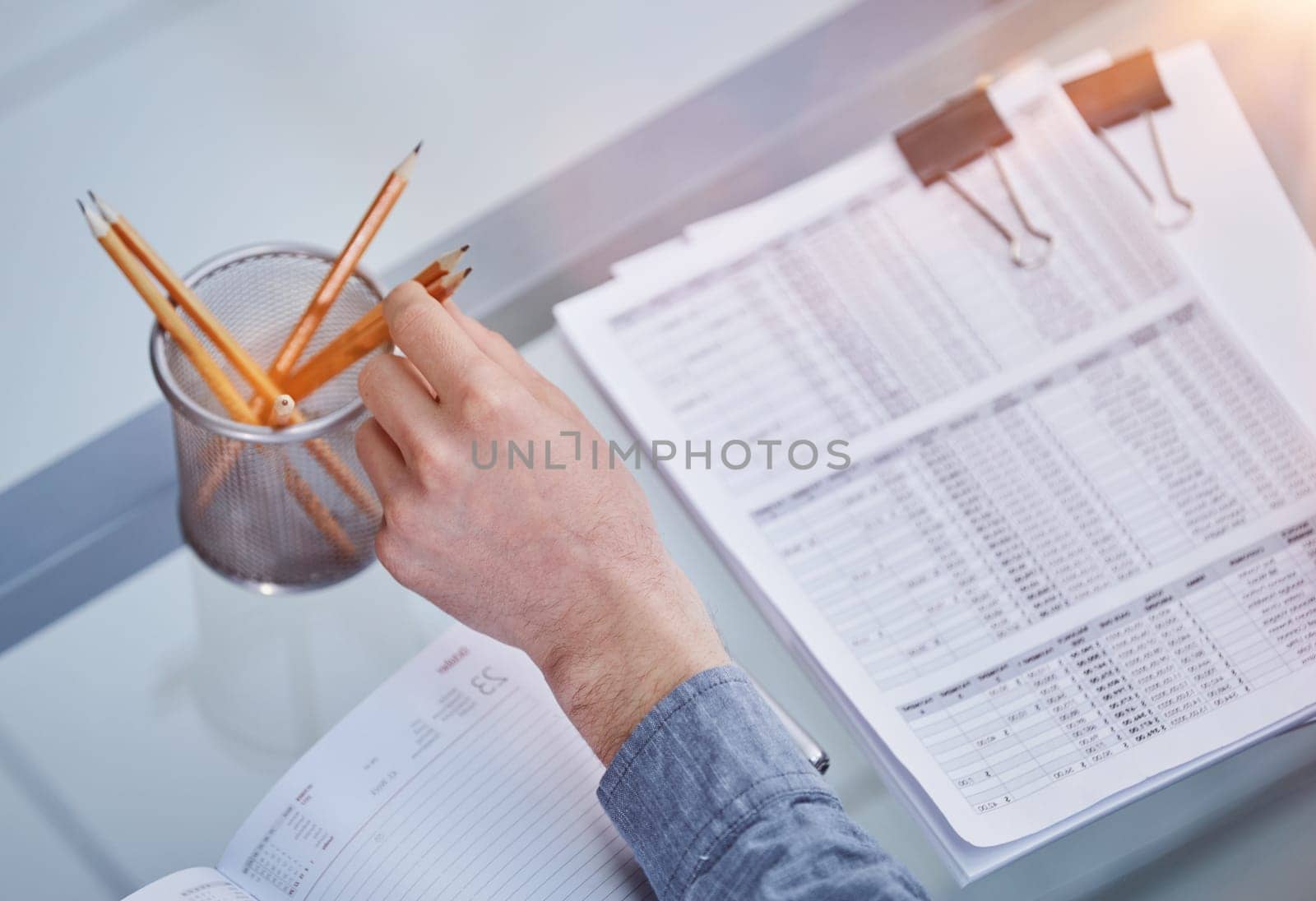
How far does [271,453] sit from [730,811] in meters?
0.25

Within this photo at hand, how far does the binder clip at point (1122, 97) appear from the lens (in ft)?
2.31

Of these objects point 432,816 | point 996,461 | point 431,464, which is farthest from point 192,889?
point 996,461

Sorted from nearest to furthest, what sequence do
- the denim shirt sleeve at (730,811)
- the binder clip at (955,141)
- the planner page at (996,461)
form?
the denim shirt sleeve at (730,811) → the planner page at (996,461) → the binder clip at (955,141)

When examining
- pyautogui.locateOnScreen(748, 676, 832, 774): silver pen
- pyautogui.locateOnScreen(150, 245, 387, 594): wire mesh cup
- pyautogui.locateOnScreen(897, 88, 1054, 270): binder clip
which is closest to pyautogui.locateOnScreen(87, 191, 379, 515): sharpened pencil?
pyautogui.locateOnScreen(150, 245, 387, 594): wire mesh cup

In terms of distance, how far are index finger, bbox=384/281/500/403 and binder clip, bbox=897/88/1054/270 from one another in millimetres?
325

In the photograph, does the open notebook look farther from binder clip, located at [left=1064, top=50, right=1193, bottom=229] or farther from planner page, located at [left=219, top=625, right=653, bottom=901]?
binder clip, located at [left=1064, top=50, right=1193, bottom=229]

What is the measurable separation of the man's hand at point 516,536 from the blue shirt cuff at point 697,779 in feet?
0.05

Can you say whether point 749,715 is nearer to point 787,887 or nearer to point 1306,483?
point 787,887

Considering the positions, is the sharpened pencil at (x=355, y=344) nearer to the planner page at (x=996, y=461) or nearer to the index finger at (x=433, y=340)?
the index finger at (x=433, y=340)

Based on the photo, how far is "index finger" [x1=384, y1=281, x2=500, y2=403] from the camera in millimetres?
493

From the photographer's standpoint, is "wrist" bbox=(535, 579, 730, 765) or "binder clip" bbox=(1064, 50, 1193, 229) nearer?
"wrist" bbox=(535, 579, 730, 765)

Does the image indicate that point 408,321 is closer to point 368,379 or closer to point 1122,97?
point 368,379

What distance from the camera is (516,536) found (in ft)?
1.70

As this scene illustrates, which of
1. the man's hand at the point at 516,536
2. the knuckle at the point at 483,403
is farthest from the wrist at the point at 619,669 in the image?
the knuckle at the point at 483,403
